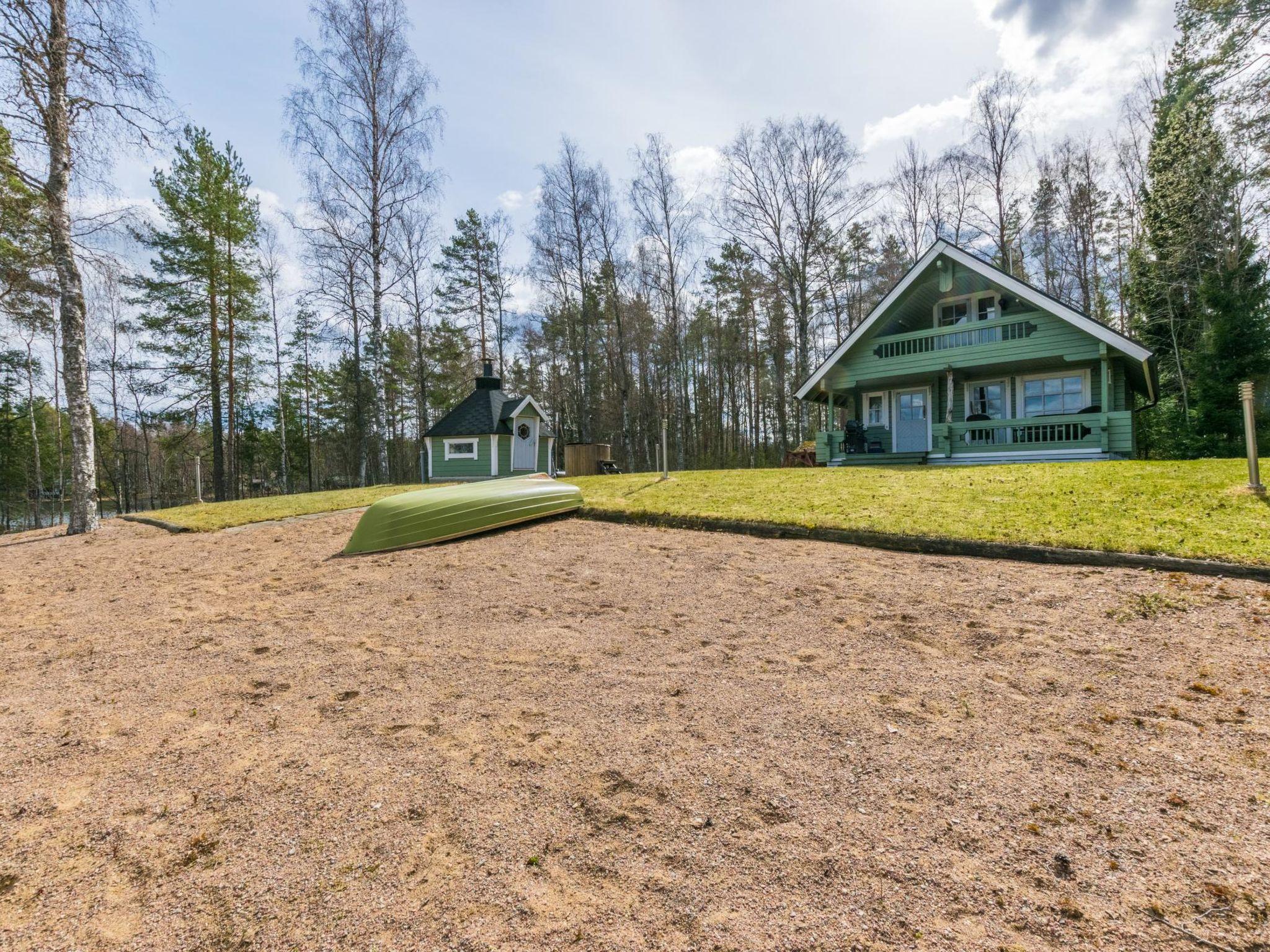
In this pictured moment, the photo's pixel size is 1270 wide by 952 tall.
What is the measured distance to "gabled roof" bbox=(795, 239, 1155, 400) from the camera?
39.6 feet

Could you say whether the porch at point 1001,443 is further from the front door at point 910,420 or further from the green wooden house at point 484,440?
the green wooden house at point 484,440

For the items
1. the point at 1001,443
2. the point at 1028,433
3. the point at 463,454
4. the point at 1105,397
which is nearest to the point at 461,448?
the point at 463,454

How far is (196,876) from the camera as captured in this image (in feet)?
5.30

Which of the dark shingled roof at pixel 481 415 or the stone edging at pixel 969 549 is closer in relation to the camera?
the stone edging at pixel 969 549

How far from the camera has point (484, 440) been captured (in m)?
20.5

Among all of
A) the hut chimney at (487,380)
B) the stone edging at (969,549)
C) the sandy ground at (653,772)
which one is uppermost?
the hut chimney at (487,380)

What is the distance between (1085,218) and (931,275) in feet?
49.3

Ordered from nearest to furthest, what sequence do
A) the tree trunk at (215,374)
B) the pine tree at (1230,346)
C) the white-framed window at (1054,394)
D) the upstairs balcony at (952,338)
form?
the upstairs balcony at (952,338), the white-framed window at (1054,394), the pine tree at (1230,346), the tree trunk at (215,374)

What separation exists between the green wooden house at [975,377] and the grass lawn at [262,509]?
1271 centimetres

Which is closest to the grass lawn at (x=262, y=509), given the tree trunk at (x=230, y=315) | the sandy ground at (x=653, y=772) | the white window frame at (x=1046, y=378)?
the sandy ground at (x=653, y=772)

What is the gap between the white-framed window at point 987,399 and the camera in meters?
14.7

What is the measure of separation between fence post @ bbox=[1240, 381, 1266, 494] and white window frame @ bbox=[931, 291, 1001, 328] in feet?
29.4

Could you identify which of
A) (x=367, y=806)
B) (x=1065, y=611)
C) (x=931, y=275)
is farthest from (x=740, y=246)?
(x=367, y=806)

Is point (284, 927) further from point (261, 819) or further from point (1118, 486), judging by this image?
point (1118, 486)
